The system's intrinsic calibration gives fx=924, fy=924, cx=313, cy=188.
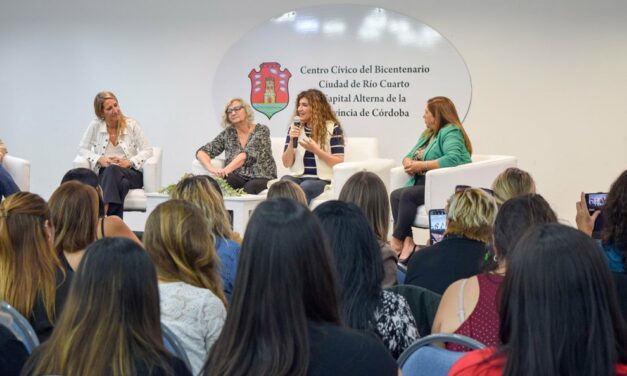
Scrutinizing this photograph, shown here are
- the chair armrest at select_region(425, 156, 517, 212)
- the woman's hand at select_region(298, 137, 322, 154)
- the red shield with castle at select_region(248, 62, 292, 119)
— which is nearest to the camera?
the chair armrest at select_region(425, 156, 517, 212)

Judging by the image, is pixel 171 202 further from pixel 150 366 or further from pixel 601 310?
pixel 601 310

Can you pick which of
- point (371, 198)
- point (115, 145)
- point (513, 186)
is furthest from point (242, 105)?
point (371, 198)

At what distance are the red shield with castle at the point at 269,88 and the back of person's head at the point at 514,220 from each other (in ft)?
19.4

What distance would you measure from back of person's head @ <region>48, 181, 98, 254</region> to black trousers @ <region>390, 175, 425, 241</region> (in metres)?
3.59

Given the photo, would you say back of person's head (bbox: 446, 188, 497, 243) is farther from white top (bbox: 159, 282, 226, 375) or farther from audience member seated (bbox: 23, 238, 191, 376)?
audience member seated (bbox: 23, 238, 191, 376)

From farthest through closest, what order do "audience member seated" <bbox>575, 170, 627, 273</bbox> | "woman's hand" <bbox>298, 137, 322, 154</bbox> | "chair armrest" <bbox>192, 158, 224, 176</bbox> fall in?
"chair armrest" <bbox>192, 158, 224, 176</bbox>, "woman's hand" <bbox>298, 137, 322, 154</bbox>, "audience member seated" <bbox>575, 170, 627, 273</bbox>

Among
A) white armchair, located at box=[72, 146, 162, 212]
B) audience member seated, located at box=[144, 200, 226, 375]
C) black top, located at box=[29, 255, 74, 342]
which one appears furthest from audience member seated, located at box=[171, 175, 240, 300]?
white armchair, located at box=[72, 146, 162, 212]

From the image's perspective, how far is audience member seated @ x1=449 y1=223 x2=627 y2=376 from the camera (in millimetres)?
1521

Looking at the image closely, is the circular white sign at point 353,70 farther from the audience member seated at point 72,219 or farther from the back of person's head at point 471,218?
the audience member seated at point 72,219

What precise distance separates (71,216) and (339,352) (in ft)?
5.78

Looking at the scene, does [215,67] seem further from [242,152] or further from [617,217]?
[617,217]

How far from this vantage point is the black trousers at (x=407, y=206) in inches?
258

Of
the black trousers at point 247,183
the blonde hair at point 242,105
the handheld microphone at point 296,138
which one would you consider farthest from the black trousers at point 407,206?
the blonde hair at point 242,105

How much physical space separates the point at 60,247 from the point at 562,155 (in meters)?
5.53
